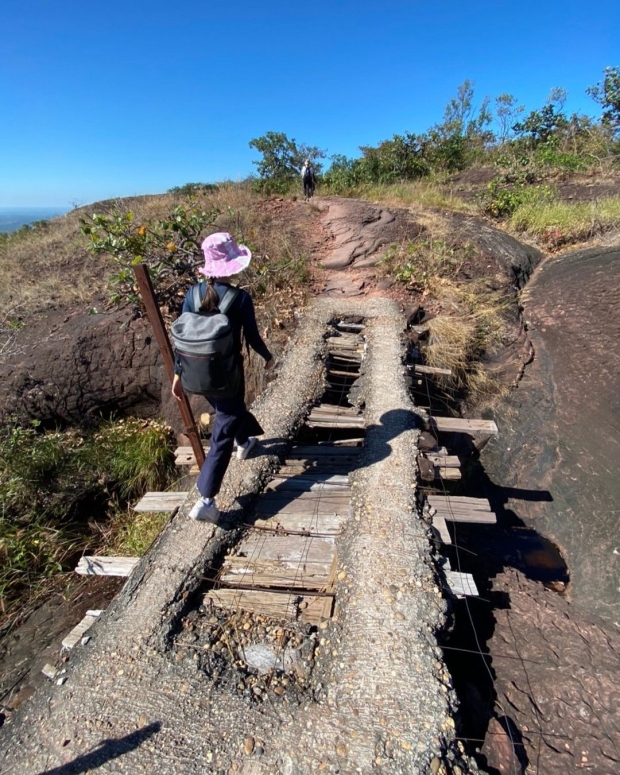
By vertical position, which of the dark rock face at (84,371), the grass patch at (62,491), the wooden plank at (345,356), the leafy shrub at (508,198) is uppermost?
the leafy shrub at (508,198)

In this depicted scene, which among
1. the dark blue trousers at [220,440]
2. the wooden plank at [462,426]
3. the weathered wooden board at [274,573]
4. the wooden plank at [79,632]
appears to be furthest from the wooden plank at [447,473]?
the wooden plank at [79,632]

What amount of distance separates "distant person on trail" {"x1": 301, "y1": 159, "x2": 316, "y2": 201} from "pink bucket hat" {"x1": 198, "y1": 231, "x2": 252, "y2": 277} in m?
11.4

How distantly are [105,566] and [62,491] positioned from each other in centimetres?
264

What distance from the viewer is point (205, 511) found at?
130 inches

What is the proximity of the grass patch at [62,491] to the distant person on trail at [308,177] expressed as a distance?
381 inches

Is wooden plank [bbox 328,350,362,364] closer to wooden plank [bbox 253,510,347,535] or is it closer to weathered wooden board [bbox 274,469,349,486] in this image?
weathered wooden board [bbox 274,469,349,486]

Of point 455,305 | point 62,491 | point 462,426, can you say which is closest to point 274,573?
point 462,426

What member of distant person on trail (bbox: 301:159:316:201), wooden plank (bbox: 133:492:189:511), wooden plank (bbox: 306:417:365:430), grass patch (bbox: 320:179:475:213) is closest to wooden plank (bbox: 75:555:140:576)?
wooden plank (bbox: 133:492:189:511)

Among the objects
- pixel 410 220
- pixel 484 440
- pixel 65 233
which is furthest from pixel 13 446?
pixel 410 220

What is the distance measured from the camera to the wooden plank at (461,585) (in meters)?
2.83

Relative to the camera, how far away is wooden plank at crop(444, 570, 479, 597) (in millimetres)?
2828

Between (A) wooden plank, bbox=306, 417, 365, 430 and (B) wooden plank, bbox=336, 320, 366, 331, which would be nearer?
(A) wooden plank, bbox=306, 417, 365, 430

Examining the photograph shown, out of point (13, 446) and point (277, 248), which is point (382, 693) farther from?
point (277, 248)

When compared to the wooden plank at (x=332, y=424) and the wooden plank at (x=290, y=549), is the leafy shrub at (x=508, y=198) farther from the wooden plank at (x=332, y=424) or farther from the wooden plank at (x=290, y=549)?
the wooden plank at (x=290, y=549)
